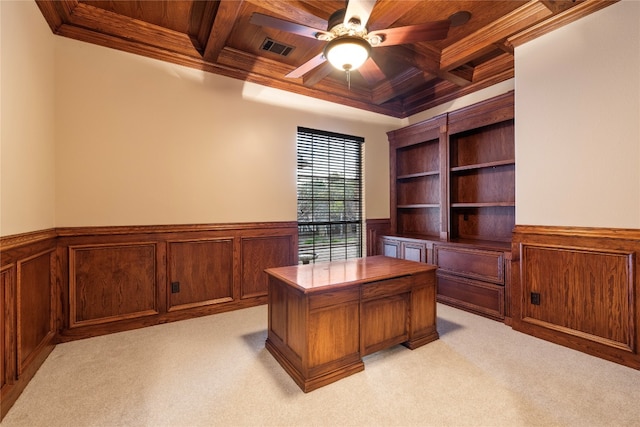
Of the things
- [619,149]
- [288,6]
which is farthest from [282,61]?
[619,149]

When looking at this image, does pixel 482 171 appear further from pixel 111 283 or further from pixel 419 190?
pixel 111 283

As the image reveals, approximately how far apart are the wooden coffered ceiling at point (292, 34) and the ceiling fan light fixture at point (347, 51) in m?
0.19

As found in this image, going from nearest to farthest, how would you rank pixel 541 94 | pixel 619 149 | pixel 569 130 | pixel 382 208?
pixel 619 149, pixel 569 130, pixel 541 94, pixel 382 208

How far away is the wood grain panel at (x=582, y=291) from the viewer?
2227mm

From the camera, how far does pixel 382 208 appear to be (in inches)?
189

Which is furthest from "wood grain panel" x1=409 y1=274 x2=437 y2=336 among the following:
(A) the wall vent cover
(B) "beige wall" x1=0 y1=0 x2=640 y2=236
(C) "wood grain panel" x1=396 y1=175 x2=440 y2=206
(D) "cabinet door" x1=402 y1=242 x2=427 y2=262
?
(A) the wall vent cover

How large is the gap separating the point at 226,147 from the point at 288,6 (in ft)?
5.44

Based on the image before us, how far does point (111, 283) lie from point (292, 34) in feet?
10.2

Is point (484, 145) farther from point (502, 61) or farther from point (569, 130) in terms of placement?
point (569, 130)

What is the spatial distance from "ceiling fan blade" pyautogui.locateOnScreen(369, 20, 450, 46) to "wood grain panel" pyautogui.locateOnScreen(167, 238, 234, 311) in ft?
8.58

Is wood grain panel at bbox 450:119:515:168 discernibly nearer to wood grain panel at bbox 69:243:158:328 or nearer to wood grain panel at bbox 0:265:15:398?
wood grain panel at bbox 69:243:158:328

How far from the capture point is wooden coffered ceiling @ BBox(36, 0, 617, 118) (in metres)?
2.46

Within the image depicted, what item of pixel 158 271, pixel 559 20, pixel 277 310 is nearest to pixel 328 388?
pixel 277 310

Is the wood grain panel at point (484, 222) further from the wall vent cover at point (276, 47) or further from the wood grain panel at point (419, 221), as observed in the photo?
the wall vent cover at point (276, 47)
